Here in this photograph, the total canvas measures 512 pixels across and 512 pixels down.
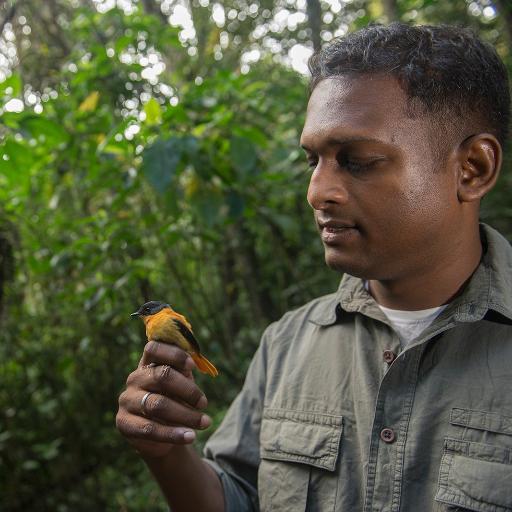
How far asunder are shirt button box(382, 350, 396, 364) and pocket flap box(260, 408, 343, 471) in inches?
8.3

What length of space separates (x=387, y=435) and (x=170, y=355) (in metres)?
0.61

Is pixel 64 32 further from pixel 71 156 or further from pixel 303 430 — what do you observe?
pixel 303 430

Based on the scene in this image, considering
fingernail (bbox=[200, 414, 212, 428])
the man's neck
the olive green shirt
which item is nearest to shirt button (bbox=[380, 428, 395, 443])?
the olive green shirt

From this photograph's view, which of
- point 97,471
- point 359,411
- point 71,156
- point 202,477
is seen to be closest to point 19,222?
point 71,156

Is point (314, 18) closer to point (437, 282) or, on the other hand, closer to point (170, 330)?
point (437, 282)

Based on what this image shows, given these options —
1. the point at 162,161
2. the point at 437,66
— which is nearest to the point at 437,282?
the point at 437,66

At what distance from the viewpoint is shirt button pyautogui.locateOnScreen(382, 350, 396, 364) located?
158 cm

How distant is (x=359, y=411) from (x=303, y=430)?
0.62 ft

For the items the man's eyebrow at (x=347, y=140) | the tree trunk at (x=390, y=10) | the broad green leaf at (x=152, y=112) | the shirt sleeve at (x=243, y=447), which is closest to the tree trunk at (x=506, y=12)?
the tree trunk at (x=390, y=10)

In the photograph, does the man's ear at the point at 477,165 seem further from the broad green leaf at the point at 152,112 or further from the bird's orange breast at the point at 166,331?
the broad green leaf at the point at 152,112

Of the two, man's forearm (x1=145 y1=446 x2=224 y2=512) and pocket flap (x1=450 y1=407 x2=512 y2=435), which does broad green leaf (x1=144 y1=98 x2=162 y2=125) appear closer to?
man's forearm (x1=145 y1=446 x2=224 y2=512)

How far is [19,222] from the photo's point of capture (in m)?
3.75

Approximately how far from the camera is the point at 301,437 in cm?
165

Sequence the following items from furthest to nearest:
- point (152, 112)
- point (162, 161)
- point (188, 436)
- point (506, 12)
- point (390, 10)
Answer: point (390, 10) → point (506, 12) → point (152, 112) → point (162, 161) → point (188, 436)
